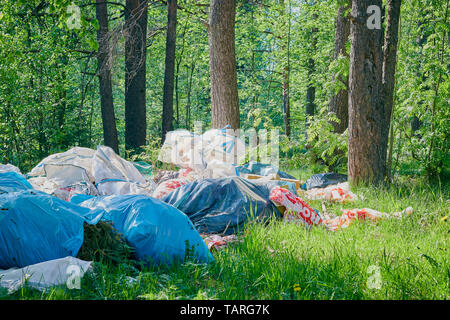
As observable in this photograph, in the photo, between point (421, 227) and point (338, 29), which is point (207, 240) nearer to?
point (421, 227)

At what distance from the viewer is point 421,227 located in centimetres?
392

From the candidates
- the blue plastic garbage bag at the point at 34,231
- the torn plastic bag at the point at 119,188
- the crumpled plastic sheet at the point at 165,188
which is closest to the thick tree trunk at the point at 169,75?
the torn plastic bag at the point at 119,188

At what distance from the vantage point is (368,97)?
579 cm

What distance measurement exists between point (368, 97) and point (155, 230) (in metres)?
3.98

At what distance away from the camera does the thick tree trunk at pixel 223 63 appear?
820cm

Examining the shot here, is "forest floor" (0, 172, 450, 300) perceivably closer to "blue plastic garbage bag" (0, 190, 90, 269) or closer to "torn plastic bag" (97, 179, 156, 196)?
"blue plastic garbage bag" (0, 190, 90, 269)

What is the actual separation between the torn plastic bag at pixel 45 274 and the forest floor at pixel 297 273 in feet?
0.18

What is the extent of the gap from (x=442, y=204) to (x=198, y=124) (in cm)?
571

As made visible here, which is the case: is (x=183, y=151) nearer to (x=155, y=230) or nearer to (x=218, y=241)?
(x=218, y=241)

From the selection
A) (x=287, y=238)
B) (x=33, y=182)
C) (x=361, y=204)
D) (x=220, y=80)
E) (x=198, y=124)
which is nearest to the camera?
(x=287, y=238)

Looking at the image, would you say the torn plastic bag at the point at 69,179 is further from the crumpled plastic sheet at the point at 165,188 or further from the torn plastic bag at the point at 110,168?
the crumpled plastic sheet at the point at 165,188

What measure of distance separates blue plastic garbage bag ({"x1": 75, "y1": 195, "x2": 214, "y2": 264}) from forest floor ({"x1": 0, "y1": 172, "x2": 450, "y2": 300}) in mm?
141

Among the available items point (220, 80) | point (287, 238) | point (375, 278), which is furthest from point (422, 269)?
point (220, 80)

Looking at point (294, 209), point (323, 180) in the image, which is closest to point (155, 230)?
A: point (294, 209)
